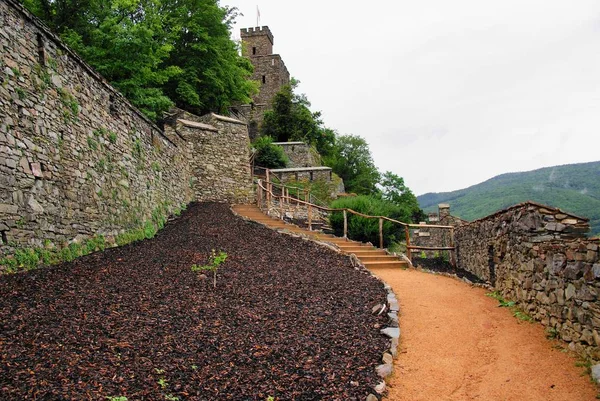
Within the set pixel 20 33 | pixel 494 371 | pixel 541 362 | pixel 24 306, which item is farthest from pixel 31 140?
pixel 541 362

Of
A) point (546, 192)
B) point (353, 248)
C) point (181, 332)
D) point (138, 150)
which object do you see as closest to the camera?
point (181, 332)

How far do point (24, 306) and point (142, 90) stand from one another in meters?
12.1

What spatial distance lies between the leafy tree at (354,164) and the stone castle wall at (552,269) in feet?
85.8

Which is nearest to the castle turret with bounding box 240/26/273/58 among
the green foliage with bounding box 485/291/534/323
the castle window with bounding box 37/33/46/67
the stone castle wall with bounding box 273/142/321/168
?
the stone castle wall with bounding box 273/142/321/168

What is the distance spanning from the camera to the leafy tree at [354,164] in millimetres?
34906

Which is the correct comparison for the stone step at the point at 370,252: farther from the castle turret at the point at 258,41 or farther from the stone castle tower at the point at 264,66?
the castle turret at the point at 258,41

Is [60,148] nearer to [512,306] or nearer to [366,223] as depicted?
[512,306]

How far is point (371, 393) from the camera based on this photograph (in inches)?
154

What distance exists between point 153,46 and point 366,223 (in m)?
9.90

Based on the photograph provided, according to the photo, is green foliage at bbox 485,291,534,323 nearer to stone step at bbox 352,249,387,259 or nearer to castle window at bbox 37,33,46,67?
stone step at bbox 352,249,387,259

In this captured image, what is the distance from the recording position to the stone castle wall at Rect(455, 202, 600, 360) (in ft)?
14.7

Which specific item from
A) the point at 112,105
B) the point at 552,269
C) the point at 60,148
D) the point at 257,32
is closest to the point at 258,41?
the point at 257,32

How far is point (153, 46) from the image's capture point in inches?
579

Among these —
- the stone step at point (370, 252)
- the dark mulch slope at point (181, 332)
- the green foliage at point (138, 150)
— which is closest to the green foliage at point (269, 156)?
the green foliage at point (138, 150)
